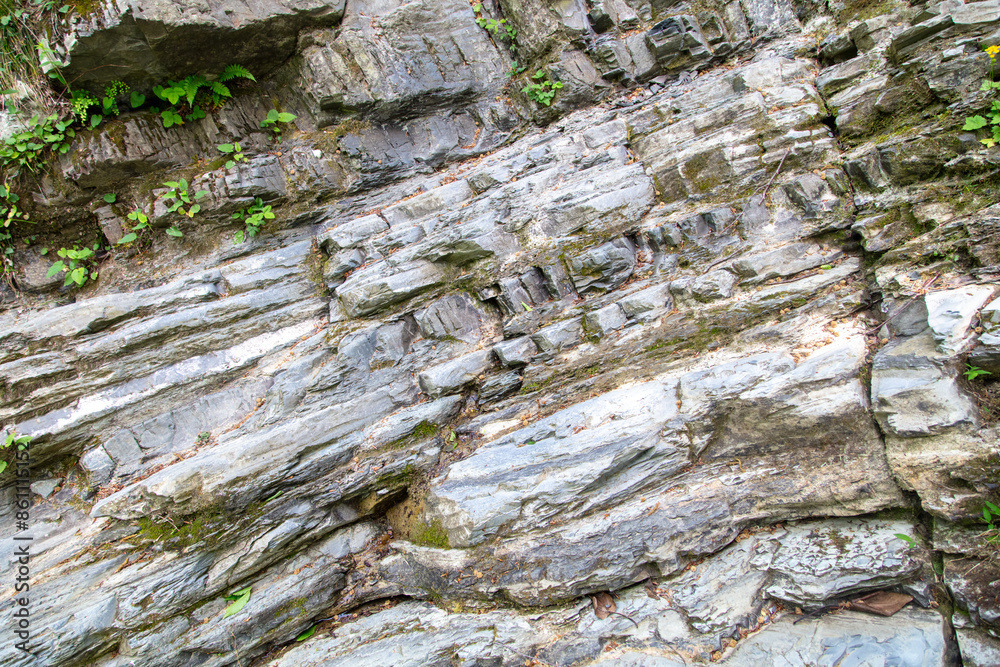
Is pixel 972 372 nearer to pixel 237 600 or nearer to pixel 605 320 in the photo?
pixel 605 320

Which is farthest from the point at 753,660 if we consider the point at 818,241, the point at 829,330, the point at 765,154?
the point at 765,154

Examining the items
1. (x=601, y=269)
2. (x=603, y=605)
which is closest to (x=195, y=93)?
(x=601, y=269)

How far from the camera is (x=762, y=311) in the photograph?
18.5 feet

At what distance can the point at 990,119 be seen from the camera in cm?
521

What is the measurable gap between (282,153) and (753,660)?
8.75 metres

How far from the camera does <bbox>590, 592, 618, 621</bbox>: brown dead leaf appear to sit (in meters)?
5.06

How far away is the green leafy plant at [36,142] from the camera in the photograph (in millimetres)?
6836

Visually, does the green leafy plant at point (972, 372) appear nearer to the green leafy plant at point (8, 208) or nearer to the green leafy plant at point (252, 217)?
the green leafy plant at point (252, 217)

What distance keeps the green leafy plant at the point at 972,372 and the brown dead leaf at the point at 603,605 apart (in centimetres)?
385

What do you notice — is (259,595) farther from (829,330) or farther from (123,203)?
(829,330)

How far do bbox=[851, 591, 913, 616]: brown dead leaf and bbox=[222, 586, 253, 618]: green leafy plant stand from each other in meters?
6.01

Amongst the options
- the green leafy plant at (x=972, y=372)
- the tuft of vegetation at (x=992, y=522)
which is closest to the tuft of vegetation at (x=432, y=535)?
the tuft of vegetation at (x=992, y=522)

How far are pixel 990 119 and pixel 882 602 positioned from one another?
4.96m

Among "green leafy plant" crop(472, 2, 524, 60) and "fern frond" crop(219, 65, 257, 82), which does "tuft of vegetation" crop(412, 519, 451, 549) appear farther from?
"green leafy plant" crop(472, 2, 524, 60)
